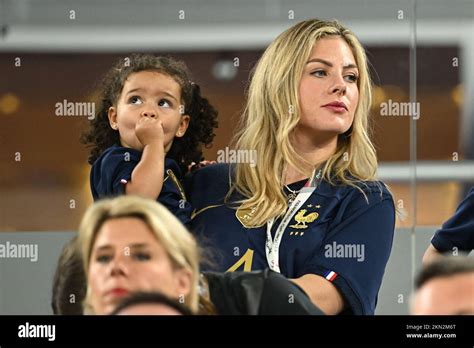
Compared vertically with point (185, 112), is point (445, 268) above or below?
below

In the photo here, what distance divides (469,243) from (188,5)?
1036mm

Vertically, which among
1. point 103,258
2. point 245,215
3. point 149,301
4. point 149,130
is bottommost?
point 149,301

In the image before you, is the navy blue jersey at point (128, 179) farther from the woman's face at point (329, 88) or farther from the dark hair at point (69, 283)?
the woman's face at point (329, 88)

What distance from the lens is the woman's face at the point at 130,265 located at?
276 centimetres

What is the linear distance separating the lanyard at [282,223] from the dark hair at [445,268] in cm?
37

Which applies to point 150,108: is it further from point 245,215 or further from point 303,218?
point 303,218

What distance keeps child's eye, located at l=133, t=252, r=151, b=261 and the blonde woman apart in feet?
0.61

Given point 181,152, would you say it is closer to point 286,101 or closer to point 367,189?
point 286,101

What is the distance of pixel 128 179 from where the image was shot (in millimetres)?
2910

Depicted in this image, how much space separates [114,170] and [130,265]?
0.95ft

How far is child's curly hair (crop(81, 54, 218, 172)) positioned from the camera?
2.94m

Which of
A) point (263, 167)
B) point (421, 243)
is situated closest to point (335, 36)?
point (263, 167)

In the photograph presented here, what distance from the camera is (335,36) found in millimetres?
2955

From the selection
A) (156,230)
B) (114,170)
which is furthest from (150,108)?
(156,230)
